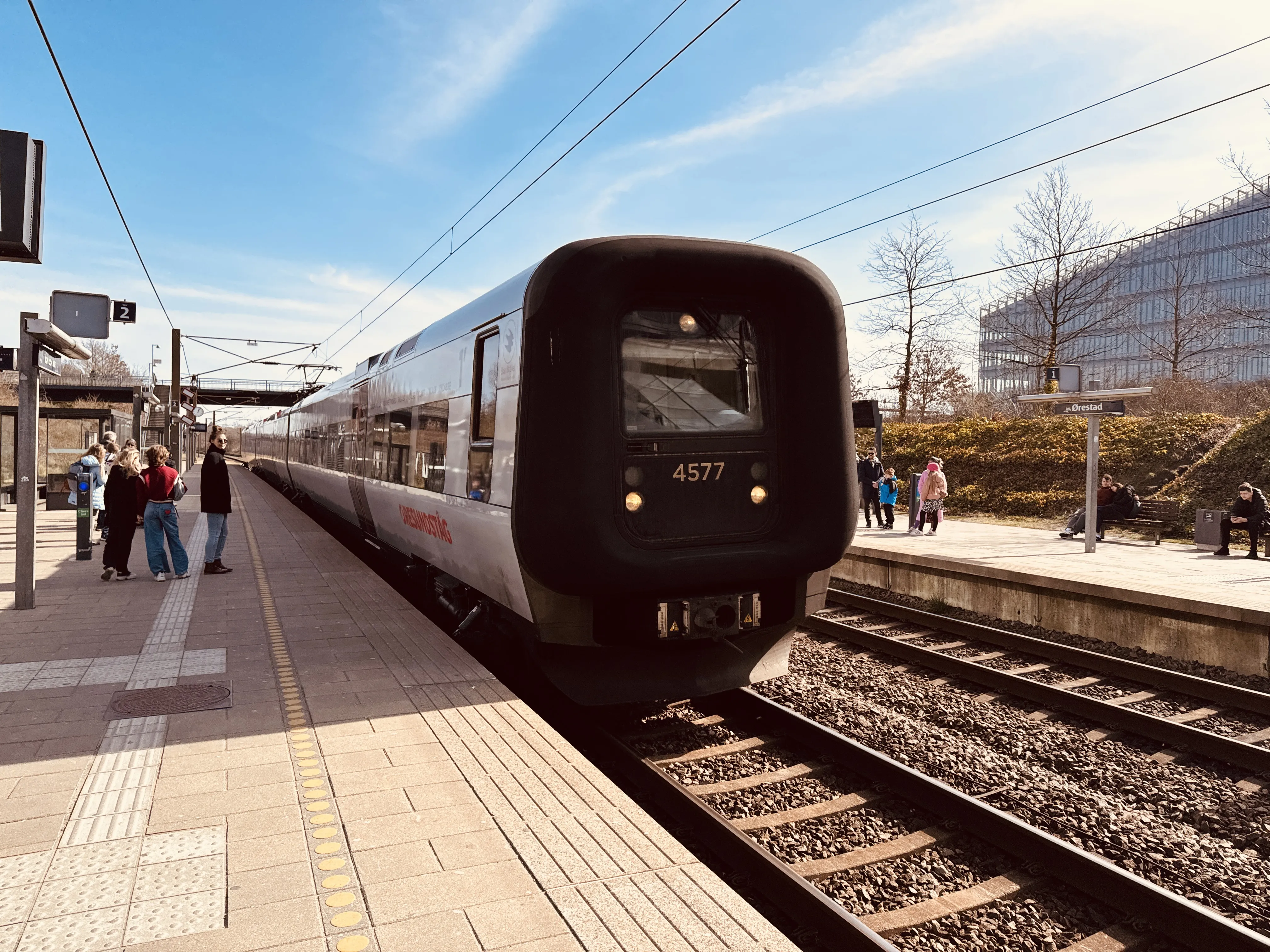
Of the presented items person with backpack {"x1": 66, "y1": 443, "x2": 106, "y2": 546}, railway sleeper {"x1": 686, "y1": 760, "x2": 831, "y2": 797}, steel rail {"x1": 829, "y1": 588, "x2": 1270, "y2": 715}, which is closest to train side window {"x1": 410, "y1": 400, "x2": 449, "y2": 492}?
railway sleeper {"x1": 686, "y1": 760, "x2": 831, "y2": 797}

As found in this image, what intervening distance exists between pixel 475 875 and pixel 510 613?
107 inches

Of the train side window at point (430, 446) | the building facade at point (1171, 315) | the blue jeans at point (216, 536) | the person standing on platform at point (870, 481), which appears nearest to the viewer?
the train side window at point (430, 446)

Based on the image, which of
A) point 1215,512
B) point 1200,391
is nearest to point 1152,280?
point 1200,391

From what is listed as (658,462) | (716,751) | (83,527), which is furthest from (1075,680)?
(83,527)

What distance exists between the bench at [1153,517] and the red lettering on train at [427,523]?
12.7m

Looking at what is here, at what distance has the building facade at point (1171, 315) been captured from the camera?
2581 cm

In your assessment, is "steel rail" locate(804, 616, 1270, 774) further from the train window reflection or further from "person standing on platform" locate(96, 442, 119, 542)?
"person standing on platform" locate(96, 442, 119, 542)

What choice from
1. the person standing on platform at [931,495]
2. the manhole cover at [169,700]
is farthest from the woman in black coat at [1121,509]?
the manhole cover at [169,700]

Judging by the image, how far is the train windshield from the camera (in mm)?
5254

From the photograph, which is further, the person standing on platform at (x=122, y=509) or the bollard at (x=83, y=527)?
the bollard at (x=83, y=527)

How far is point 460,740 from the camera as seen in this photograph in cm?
448

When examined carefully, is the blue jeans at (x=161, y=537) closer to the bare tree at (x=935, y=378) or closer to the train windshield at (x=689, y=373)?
the train windshield at (x=689, y=373)

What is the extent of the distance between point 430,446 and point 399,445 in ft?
5.17

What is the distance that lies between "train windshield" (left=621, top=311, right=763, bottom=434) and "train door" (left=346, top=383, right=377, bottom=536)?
20.3 feet
